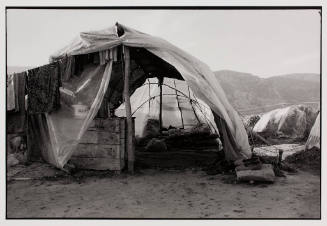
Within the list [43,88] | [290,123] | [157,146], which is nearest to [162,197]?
[43,88]

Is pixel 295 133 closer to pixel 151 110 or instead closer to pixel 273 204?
pixel 151 110

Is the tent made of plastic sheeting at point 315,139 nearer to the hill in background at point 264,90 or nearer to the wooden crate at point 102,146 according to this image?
the wooden crate at point 102,146

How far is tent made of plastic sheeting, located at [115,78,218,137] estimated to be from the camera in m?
12.0

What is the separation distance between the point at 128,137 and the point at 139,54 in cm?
226

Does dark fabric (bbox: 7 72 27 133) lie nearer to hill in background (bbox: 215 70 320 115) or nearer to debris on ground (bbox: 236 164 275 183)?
debris on ground (bbox: 236 164 275 183)

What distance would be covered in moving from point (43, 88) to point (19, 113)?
0.78 metres

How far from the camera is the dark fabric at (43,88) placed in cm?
651

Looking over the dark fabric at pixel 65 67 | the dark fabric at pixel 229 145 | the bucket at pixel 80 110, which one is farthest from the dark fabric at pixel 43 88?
the dark fabric at pixel 229 145

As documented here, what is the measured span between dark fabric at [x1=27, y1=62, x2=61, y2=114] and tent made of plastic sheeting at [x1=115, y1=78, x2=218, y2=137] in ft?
17.9

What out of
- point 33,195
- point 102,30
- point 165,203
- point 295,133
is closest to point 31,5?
point 102,30

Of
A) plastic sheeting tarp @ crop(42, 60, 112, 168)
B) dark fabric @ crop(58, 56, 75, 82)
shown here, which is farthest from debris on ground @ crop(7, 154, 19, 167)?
dark fabric @ crop(58, 56, 75, 82)

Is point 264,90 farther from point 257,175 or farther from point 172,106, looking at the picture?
point 257,175

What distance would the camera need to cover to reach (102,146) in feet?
22.4

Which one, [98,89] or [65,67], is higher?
[65,67]
